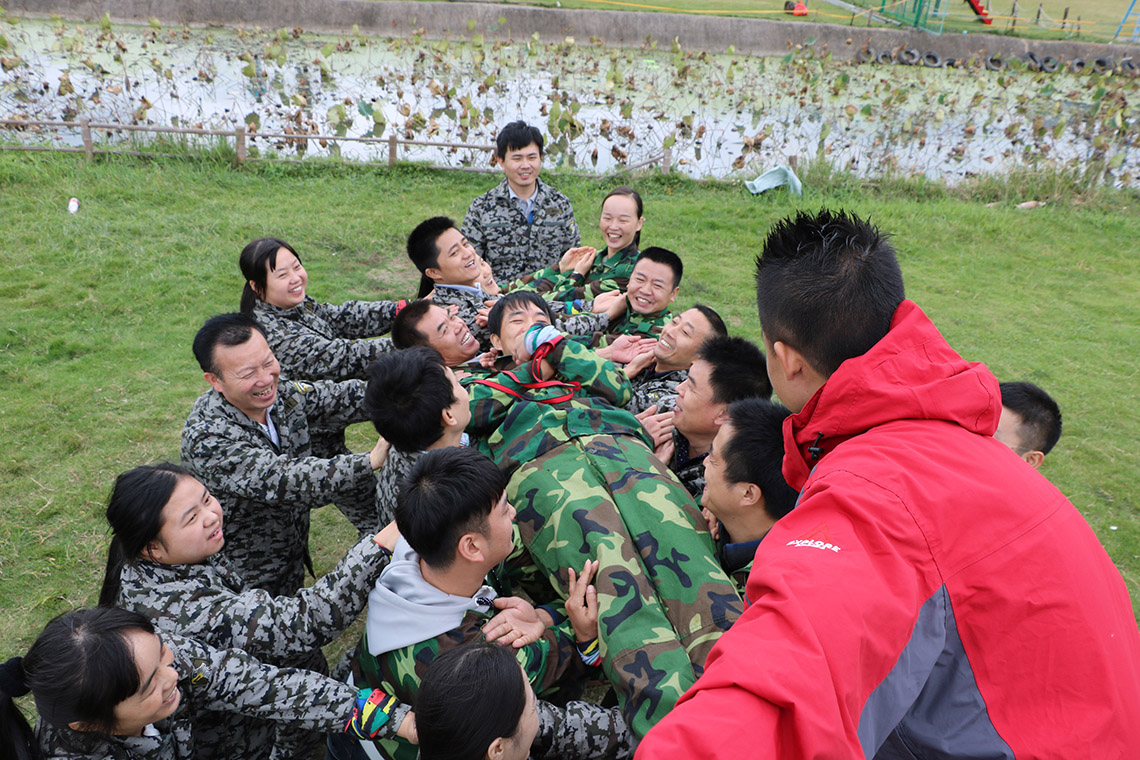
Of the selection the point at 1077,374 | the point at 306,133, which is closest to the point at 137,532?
the point at 1077,374

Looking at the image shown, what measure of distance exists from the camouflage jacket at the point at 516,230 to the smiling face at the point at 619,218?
28.2 inches

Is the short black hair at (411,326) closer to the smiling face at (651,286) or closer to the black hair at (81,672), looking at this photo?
the smiling face at (651,286)

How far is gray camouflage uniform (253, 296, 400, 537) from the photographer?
3.61 meters

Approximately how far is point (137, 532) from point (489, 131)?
375 inches

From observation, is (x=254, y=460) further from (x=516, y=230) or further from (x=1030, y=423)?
(x=1030, y=423)

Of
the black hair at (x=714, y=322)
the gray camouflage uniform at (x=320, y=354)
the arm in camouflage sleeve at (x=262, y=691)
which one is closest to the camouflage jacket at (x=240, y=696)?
the arm in camouflage sleeve at (x=262, y=691)

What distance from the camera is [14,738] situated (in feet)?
6.05

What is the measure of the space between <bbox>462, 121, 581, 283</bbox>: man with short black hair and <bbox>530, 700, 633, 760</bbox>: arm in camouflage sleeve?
12.1 feet

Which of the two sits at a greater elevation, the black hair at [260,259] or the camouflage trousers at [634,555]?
the black hair at [260,259]

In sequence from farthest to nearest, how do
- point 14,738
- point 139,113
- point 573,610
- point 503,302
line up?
point 139,113 → point 503,302 → point 573,610 → point 14,738

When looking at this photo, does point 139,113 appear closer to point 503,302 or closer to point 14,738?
point 503,302

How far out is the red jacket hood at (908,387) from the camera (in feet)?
4.49

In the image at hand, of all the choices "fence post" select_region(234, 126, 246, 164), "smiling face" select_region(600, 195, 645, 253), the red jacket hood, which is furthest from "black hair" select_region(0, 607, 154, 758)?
"fence post" select_region(234, 126, 246, 164)

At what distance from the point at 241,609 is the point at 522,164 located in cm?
367
